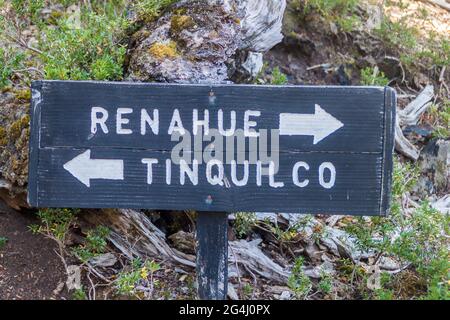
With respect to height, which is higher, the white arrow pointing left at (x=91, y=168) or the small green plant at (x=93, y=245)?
the white arrow pointing left at (x=91, y=168)

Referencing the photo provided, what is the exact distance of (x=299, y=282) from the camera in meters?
3.95

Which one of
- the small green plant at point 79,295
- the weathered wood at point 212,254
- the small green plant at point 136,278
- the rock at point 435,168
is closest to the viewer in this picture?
the weathered wood at point 212,254

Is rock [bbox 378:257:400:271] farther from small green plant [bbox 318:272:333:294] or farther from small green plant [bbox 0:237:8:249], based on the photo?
small green plant [bbox 0:237:8:249]

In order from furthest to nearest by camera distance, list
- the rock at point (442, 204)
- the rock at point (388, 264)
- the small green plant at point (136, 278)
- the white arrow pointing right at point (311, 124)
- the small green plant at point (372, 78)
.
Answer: the small green plant at point (372, 78) < the rock at point (442, 204) < the rock at point (388, 264) < the small green plant at point (136, 278) < the white arrow pointing right at point (311, 124)

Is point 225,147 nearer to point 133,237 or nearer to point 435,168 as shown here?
point 133,237

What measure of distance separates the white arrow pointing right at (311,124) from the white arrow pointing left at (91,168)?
84cm

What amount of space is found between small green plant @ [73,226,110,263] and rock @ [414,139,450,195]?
9.80 feet

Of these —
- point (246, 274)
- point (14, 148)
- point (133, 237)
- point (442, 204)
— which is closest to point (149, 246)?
point (133, 237)

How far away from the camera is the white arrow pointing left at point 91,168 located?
316 centimetres

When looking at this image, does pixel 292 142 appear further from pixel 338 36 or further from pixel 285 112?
pixel 338 36

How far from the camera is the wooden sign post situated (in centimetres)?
313

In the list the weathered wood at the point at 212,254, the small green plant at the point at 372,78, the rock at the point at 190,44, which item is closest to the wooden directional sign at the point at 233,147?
the weathered wood at the point at 212,254

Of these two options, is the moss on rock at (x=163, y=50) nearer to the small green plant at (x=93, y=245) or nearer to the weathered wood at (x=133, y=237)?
the weathered wood at (x=133, y=237)
